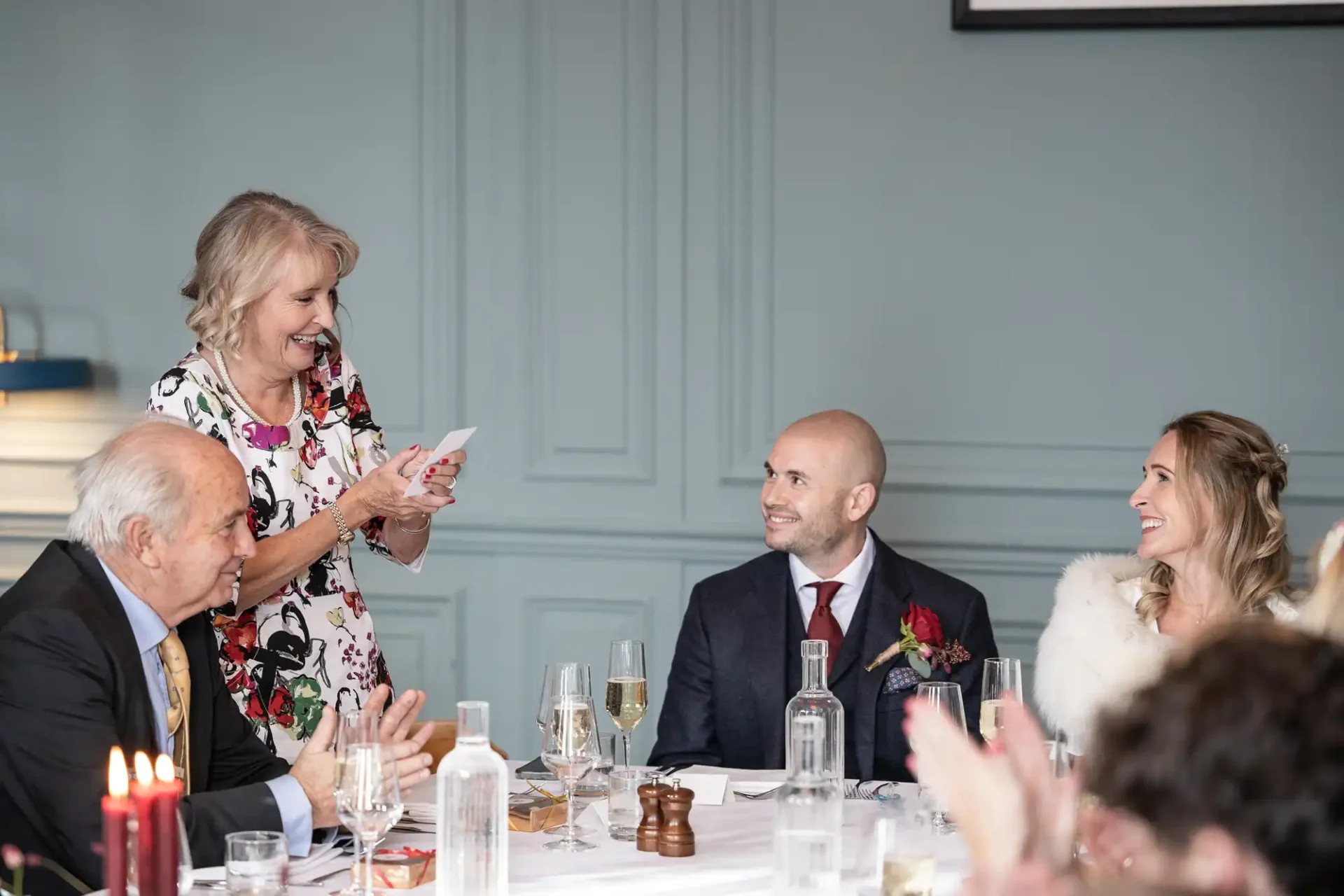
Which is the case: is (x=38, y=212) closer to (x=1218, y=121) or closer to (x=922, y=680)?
(x=922, y=680)

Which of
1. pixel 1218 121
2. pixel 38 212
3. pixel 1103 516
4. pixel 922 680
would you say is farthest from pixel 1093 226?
pixel 38 212

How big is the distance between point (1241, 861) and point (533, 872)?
122cm

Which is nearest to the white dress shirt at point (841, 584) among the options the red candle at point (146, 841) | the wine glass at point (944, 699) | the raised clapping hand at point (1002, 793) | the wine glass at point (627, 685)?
the wine glass at point (627, 685)

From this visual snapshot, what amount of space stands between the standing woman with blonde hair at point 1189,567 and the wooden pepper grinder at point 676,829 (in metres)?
1.09

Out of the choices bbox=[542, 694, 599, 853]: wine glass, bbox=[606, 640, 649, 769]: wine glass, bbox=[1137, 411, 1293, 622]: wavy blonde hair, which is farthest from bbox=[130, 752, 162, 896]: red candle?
bbox=[1137, 411, 1293, 622]: wavy blonde hair

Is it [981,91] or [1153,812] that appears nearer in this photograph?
[1153,812]

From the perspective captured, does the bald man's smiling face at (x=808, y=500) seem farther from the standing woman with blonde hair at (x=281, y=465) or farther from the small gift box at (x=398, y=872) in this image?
the small gift box at (x=398, y=872)

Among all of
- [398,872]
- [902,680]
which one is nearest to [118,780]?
[398,872]

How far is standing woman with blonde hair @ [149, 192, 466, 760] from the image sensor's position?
9.24 feet

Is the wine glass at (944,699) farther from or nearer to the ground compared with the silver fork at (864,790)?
farther from the ground

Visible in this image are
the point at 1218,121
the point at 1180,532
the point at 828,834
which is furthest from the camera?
the point at 1218,121

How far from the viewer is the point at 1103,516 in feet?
13.3

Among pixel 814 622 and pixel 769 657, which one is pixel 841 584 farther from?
pixel 769 657

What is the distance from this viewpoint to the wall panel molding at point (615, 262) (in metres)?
4.23
